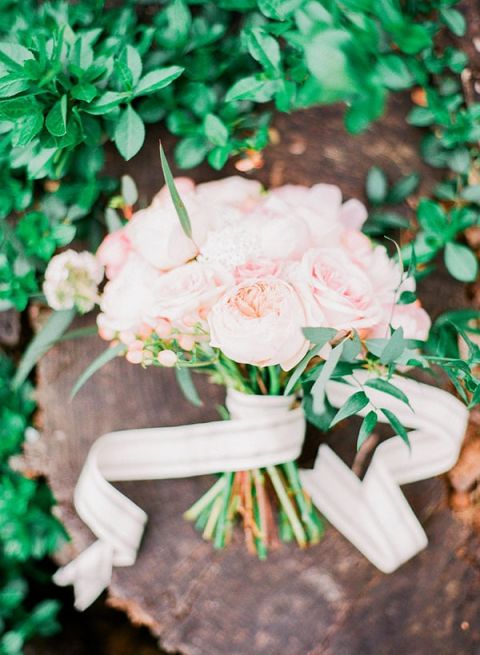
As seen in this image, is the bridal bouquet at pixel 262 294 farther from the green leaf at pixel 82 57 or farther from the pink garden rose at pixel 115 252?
the green leaf at pixel 82 57

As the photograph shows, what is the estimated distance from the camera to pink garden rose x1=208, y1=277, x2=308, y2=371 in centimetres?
93

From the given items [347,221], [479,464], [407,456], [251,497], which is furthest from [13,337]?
[479,464]

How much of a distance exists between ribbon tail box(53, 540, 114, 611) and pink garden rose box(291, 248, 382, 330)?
79cm

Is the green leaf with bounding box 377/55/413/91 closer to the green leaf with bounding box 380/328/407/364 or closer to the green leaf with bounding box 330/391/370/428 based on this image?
the green leaf with bounding box 380/328/407/364

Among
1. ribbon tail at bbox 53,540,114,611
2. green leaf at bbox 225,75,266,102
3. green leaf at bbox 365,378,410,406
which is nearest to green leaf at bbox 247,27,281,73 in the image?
green leaf at bbox 225,75,266,102

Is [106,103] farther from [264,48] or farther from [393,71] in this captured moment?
[393,71]

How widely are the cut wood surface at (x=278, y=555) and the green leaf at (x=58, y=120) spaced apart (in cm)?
31

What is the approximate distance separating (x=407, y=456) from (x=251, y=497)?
1.15 feet

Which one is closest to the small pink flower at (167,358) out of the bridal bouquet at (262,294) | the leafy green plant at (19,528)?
the bridal bouquet at (262,294)

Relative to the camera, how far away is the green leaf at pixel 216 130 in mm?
1250

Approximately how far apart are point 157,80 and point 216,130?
0.17 m

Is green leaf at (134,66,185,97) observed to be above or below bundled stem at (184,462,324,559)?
above

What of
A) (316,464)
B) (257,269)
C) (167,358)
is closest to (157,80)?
(257,269)

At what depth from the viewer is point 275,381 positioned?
3.89 feet
